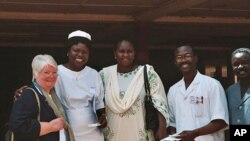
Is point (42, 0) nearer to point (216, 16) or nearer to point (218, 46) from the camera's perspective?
point (216, 16)

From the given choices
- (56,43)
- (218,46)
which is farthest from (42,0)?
(218,46)

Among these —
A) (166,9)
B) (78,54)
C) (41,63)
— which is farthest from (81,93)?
(166,9)

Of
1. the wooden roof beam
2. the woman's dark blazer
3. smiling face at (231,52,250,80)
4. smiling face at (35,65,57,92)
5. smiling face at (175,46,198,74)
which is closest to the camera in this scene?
the woman's dark blazer

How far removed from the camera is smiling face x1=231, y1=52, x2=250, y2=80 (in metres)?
3.92

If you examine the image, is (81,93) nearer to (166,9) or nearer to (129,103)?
(129,103)

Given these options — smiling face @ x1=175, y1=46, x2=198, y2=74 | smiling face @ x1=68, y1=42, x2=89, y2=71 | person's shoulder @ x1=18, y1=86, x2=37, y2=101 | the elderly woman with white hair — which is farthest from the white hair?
smiling face @ x1=175, y1=46, x2=198, y2=74

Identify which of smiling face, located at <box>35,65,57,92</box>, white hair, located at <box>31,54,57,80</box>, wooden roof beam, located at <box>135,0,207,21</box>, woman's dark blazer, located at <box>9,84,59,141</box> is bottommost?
woman's dark blazer, located at <box>9,84,59,141</box>

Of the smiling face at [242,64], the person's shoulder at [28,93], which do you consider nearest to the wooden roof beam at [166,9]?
the smiling face at [242,64]

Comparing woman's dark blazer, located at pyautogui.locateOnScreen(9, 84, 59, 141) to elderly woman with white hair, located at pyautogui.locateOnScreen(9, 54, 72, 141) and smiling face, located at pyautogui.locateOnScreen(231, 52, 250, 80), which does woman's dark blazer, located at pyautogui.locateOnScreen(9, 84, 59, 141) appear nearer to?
elderly woman with white hair, located at pyautogui.locateOnScreen(9, 54, 72, 141)

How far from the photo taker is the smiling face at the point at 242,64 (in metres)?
3.92

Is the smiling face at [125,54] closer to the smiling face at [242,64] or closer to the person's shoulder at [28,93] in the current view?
the smiling face at [242,64]

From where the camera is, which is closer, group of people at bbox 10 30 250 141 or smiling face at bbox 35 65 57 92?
smiling face at bbox 35 65 57 92

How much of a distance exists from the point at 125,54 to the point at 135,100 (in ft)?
1.28

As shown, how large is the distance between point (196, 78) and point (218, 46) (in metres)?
8.22
